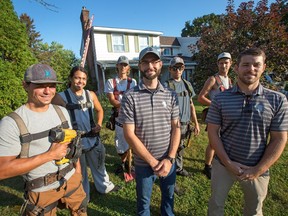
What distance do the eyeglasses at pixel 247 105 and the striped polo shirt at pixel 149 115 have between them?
0.81 meters

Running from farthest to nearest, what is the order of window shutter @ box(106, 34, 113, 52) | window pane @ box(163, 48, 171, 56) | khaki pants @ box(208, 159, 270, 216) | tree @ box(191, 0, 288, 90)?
window pane @ box(163, 48, 171, 56)
window shutter @ box(106, 34, 113, 52)
tree @ box(191, 0, 288, 90)
khaki pants @ box(208, 159, 270, 216)

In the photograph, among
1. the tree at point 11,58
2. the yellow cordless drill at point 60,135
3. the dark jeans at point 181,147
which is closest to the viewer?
the yellow cordless drill at point 60,135

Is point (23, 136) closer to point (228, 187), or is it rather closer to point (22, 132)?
point (22, 132)

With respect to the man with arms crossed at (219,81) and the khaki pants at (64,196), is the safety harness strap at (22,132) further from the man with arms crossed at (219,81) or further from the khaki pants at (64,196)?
the man with arms crossed at (219,81)

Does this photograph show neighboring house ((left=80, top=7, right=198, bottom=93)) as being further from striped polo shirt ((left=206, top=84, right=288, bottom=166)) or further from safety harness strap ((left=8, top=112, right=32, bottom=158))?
safety harness strap ((left=8, top=112, right=32, bottom=158))

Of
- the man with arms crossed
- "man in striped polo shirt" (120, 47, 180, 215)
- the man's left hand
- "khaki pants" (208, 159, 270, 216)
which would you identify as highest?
the man with arms crossed

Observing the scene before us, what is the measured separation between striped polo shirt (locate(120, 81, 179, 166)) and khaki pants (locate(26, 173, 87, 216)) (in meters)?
0.78

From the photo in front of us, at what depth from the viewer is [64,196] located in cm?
211

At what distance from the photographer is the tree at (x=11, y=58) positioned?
21.4 feet

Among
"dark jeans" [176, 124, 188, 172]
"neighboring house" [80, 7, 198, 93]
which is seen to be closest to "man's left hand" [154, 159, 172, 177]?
"dark jeans" [176, 124, 188, 172]

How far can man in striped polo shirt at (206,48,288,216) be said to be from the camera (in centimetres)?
190

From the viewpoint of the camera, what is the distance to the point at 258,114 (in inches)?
74.8

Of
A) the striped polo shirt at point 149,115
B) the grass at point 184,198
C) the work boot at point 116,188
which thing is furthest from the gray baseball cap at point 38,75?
the work boot at point 116,188

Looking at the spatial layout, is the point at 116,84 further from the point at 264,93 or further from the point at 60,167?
the point at 264,93
